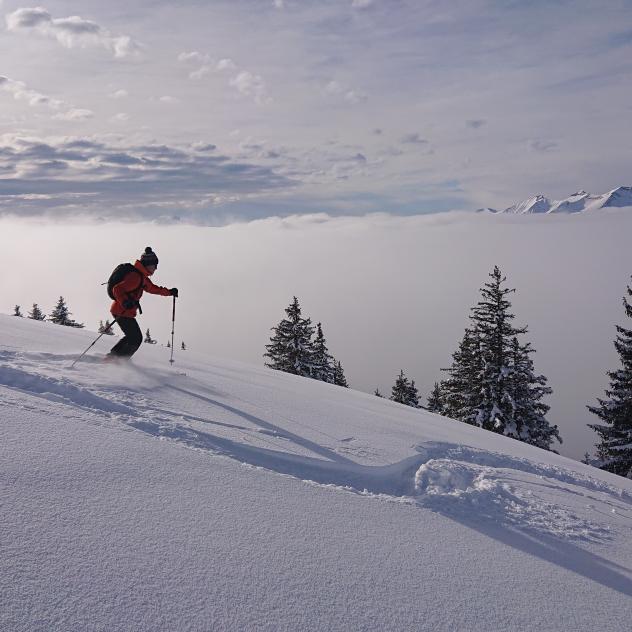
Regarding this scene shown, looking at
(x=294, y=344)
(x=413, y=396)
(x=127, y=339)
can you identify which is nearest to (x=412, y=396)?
(x=413, y=396)

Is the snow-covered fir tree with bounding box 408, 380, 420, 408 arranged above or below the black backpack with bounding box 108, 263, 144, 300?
below

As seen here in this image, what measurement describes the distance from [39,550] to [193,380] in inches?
254

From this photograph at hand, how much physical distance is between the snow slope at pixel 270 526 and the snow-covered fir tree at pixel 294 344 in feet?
102

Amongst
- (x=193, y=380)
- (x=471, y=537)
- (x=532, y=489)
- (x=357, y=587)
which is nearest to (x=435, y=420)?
(x=532, y=489)

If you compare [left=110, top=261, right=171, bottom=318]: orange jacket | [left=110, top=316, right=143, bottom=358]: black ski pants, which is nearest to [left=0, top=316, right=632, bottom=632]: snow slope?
[left=110, top=316, right=143, bottom=358]: black ski pants

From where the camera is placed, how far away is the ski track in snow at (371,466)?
17.3 feet

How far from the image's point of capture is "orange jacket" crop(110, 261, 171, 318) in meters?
9.86

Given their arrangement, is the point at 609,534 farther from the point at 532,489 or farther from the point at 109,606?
the point at 109,606

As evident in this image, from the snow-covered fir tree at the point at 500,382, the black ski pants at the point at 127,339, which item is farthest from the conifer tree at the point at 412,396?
the black ski pants at the point at 127,339

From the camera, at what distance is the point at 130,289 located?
32.6 feet

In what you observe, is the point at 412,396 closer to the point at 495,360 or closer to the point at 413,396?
the point at 413,396

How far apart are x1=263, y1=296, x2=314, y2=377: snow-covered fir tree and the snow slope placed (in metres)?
31.2

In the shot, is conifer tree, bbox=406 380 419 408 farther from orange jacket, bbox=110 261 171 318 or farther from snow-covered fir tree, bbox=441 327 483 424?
A: orange jacket, bbox=110 261 171 318

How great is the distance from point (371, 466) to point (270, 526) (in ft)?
8.30
